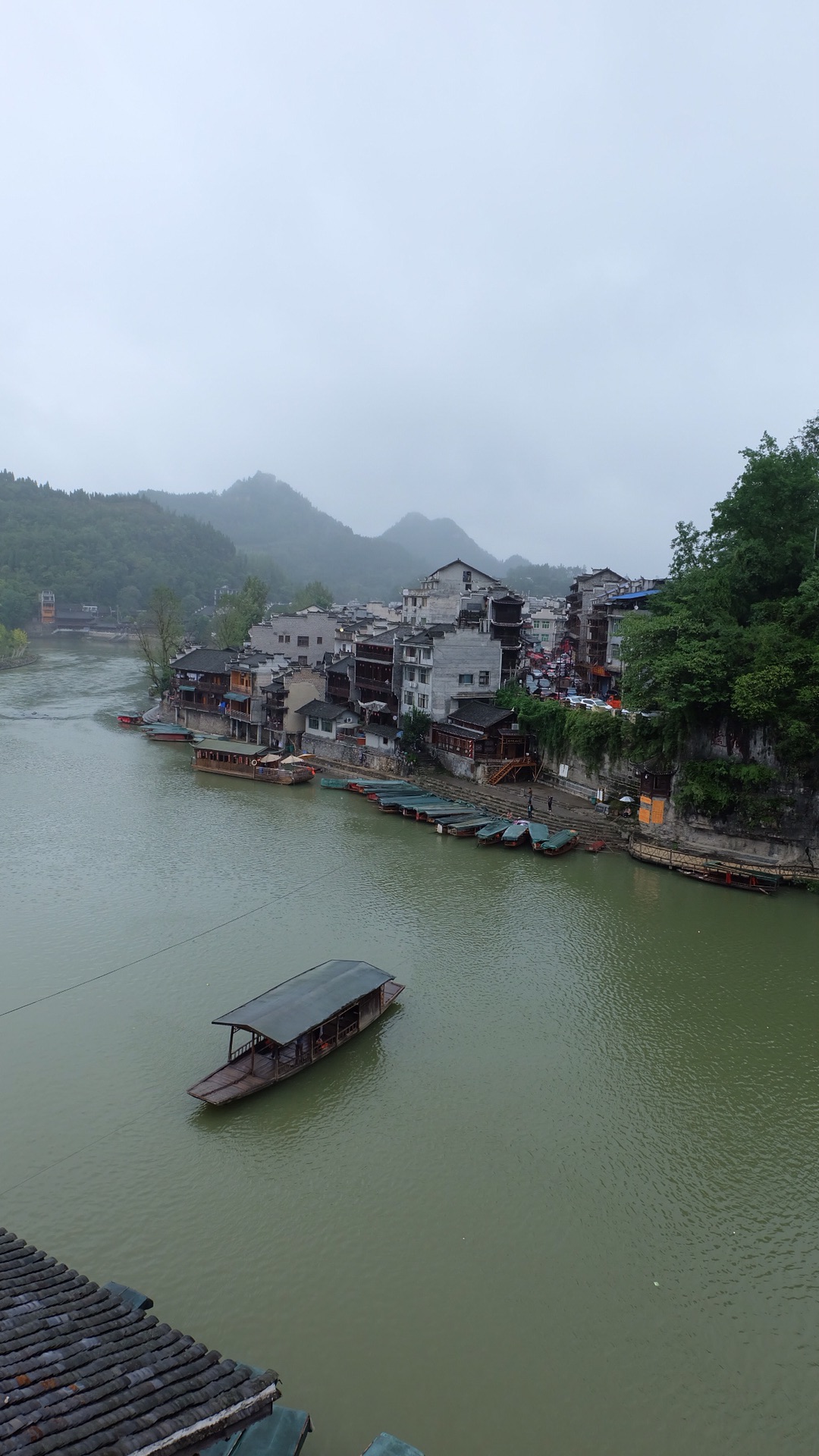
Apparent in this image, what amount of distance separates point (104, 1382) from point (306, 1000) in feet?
35.9

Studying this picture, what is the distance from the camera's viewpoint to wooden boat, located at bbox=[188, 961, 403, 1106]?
52.7 feet

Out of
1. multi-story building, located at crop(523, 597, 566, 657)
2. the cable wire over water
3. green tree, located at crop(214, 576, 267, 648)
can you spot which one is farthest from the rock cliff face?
multi-story building, located at crop(523, 597, 566, 657)

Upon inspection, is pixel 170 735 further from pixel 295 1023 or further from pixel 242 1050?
pixel 295 1023

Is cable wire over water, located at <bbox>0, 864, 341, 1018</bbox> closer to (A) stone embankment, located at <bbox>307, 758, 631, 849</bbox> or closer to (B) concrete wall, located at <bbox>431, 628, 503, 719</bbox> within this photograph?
(A) stone embankment, located at <bbox>307, 758, 631, 849</bbox>

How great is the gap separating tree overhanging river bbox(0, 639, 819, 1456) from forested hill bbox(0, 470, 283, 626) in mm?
101743

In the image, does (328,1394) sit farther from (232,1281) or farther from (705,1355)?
(705,1355)

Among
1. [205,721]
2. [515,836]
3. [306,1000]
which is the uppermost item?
[205,721]

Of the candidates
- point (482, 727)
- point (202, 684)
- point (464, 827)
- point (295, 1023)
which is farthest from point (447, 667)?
point (295, 1023)

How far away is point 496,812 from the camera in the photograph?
3644 centimetres

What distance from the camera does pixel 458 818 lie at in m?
35.0

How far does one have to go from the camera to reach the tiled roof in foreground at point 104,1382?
19.6ft

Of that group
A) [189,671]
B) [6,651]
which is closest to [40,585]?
[6,651]

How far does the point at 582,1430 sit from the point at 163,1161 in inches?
310

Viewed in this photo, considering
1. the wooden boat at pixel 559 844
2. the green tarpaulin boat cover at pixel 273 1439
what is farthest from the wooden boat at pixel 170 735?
the green tarpaulin boat cover at pixel 273 1439
